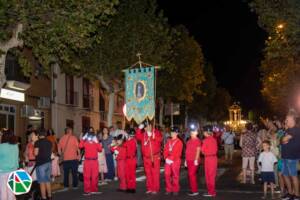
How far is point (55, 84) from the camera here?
118ft

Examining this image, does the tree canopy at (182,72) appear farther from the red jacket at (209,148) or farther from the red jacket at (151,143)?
the red jacket at (209,148)

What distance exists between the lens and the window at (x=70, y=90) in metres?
38.7

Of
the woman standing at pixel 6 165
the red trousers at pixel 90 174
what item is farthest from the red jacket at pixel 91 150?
the woman standing at pixel 6 165

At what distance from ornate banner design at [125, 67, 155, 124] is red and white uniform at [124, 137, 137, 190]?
2700 mm

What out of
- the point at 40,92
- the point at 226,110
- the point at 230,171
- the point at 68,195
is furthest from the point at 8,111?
the point at 226,110

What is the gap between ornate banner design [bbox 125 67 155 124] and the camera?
1825 centimetres

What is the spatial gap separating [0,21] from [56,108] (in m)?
22.4

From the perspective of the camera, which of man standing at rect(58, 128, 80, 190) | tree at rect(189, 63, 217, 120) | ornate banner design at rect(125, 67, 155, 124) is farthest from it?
tree at rect(189, 63, 217, 120)

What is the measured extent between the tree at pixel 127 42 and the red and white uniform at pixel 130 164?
11940mm

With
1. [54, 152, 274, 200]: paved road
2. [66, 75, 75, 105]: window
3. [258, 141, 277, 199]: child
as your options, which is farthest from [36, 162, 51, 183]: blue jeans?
[66, 75, 75, 105]: window

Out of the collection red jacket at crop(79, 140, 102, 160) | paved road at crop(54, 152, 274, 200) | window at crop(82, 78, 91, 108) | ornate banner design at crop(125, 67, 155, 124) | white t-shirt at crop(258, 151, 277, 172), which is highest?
window at crop(82, 78, 91, 108)

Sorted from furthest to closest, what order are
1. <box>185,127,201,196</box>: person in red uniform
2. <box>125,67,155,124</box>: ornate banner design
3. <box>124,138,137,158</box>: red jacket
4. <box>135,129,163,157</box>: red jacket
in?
1. <box>125,67,155,124</box>: ornate banner design
2. <box>124,138,137,158</box>: red jacket
3. <box>135,129,163,157</box>: red jacket
4. <box>185,127,201,196</box>: person in red uniform

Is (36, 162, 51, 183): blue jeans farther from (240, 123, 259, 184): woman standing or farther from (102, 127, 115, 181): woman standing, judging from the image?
(240, 123, 259, 184): woman standing

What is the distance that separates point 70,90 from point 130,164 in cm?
2462
